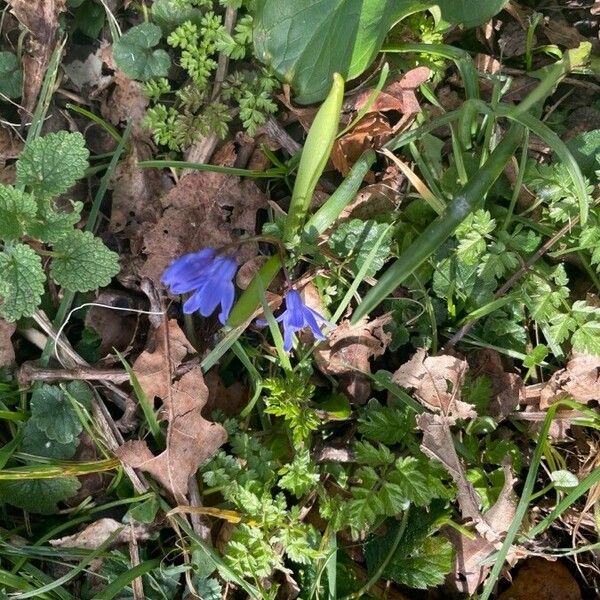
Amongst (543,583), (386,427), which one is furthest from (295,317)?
(543,583)

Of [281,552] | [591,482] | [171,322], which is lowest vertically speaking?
[281,552]

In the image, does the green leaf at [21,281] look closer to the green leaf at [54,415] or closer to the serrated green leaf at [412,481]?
the green leaf at [54,415]

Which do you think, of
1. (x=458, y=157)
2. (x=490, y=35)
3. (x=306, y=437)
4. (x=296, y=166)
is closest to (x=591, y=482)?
(x=306, y=437)

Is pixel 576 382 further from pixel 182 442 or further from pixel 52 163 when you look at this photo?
pixel 52 163

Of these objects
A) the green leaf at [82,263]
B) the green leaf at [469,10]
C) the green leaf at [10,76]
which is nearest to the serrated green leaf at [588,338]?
the green leaf at [469,10]

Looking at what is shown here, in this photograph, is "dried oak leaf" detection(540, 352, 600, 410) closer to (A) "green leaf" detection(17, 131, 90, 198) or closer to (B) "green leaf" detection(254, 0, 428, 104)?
(B) "green leaf" detection(254, 0, 428, 104)

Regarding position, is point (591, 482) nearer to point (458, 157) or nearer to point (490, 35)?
point (458, 157)

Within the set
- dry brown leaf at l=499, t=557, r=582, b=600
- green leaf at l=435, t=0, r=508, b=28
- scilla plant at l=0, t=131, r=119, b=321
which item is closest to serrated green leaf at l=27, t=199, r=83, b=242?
scilla plant at l=0, t=131, r=119, b=321
